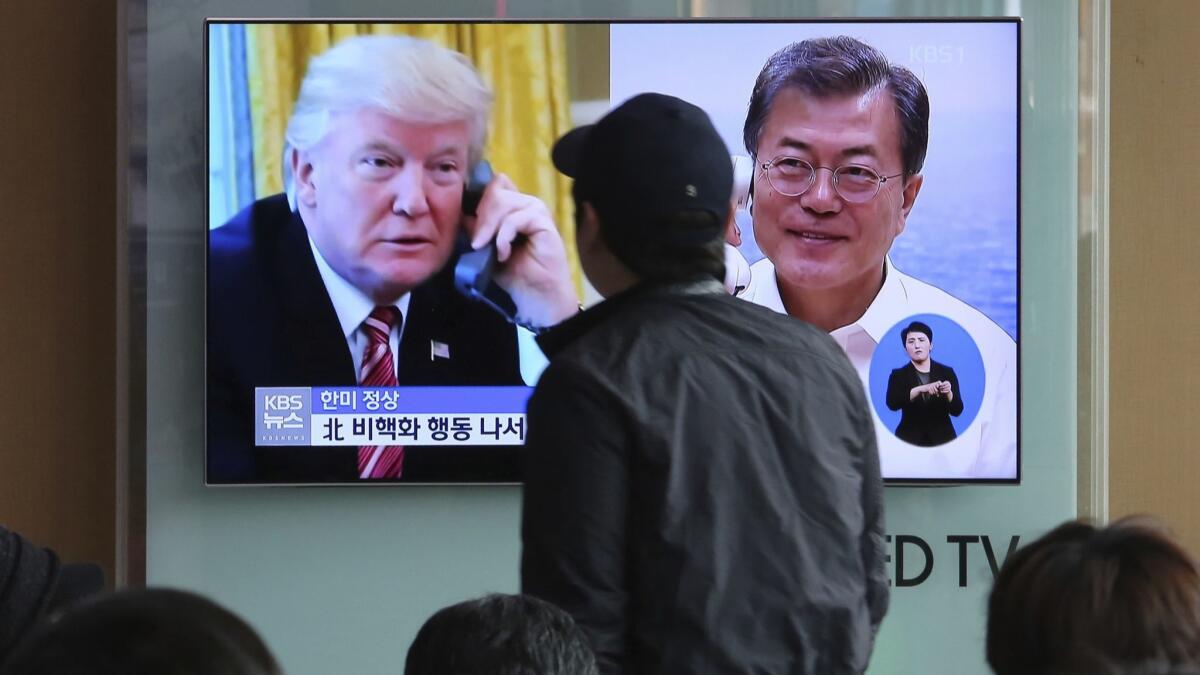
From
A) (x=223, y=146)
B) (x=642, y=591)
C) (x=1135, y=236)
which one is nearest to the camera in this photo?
(x=642, y=591)

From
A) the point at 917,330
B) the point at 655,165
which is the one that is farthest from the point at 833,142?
the point at 655,165

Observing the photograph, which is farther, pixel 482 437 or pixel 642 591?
pixel 482 437

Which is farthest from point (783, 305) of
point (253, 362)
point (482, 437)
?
point (253, 362)

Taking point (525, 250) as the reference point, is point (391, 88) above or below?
above

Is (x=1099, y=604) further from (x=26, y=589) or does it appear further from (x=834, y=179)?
(x=834, y=179)

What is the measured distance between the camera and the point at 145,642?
931 millimetres

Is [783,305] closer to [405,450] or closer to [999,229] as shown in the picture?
[999,229]

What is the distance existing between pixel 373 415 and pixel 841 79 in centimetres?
137

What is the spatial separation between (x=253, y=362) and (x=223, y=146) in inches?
20.3

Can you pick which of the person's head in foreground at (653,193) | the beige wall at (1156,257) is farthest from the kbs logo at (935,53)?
the person's head in foreground at (653,193)

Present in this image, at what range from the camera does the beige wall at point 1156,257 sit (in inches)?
144

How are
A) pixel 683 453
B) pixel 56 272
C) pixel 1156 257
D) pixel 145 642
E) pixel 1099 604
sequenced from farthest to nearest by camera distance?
1. pixel 1156 257
2. pixel 56 272
3. pixel 683 453
4. pixel 1099 604
5. pixel 145 642

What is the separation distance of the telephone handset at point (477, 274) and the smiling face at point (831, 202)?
630 millimetres

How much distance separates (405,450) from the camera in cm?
329
